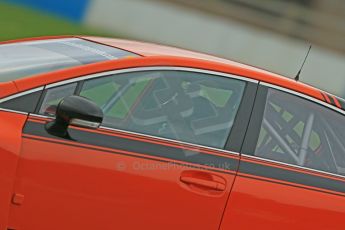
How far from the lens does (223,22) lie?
2005 centimetres

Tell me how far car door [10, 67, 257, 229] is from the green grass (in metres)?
11.4

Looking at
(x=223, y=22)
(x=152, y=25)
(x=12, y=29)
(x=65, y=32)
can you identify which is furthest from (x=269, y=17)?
(x=12, y=29)

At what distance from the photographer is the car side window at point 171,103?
5.07m

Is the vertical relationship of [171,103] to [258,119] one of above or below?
below

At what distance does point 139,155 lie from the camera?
4.99 metres

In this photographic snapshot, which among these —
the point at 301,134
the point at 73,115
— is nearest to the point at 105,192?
the point at 73,115

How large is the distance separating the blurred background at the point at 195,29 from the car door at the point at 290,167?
12.4 metres

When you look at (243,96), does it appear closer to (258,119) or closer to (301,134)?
(258,119)

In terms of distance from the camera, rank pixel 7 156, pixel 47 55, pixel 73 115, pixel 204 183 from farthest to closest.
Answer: pixel 47 55, pixel 204 183, pixel 73 115, pixel 7 156

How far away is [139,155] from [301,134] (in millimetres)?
1092

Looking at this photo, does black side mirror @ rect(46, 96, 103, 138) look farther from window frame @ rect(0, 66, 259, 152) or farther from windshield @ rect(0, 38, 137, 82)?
windshield @ rect(0, 38, 137, 82)

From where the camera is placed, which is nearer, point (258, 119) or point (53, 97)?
point (53, 97)

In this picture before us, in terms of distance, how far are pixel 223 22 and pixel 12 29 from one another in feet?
17.0

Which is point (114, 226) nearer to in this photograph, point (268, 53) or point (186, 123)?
point (186, 123)
